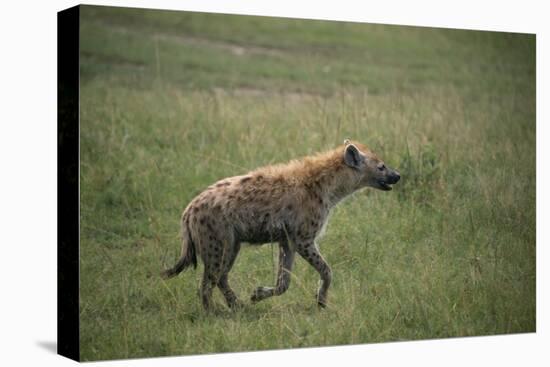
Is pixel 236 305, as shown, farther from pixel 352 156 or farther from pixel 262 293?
pixel 352 156

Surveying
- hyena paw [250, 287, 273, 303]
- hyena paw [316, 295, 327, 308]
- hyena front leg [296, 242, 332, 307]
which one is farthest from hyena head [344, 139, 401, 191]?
hyena paw [250, 287, 273, 303]

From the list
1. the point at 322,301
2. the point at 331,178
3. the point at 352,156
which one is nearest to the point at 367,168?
the point at 352,156

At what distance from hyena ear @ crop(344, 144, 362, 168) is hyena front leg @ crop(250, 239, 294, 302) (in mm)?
774

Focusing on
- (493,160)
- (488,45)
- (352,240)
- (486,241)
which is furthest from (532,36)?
(352,240)

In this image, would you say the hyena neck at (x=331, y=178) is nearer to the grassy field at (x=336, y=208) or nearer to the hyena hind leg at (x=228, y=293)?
the grassy field at (x=336, y=208)

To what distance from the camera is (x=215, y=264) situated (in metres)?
6.02

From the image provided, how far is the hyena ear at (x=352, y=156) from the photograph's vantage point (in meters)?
6.52

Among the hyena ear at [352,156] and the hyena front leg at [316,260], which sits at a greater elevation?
the hyena ear at [352,156]

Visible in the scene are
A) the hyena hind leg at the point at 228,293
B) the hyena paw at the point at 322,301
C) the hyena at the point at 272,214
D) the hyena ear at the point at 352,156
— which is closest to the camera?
the hyena at the point at 272,214

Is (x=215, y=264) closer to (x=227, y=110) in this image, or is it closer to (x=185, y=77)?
(x=227, y=110)

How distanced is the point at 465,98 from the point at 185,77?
150 inches

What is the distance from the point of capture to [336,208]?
784 cm

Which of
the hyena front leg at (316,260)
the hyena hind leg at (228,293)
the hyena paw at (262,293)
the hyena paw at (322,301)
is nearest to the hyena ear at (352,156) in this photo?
the hyena front leg at (316,260)

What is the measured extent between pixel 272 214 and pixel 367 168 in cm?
90
